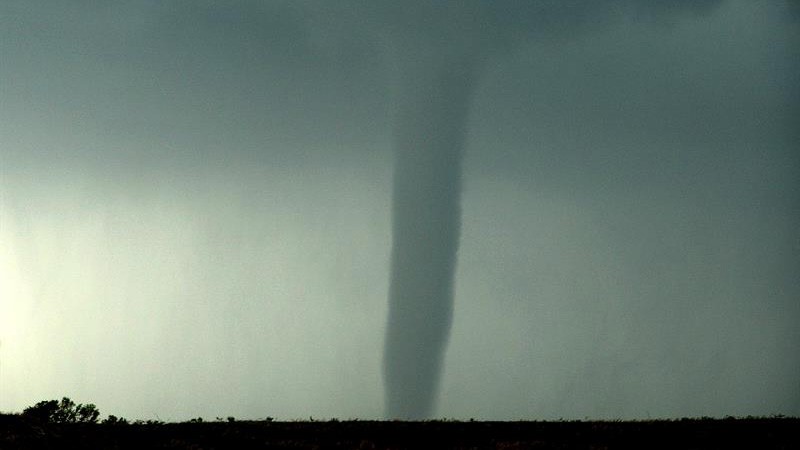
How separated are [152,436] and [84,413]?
16.3 feet

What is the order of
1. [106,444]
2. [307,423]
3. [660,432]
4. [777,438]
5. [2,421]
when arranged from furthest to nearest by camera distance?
1. [307,423]
2. [2,421]
3. [660,432]
4. [777,438]
5. [106,444]

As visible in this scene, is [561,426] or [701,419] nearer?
[561,426]

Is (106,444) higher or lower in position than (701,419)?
higher

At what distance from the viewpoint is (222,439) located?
18469mm

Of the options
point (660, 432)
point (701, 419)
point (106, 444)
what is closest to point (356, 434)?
point (106, 444)

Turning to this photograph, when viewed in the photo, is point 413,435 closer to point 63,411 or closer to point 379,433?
point 379,433

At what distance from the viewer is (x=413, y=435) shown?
1970cm

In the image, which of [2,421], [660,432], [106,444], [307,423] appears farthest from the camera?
[307,423]

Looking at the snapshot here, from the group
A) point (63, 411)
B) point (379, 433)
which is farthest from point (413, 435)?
point (63, 411)

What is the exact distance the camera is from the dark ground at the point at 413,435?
16.5 m

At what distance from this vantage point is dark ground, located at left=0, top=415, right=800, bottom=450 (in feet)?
54.0

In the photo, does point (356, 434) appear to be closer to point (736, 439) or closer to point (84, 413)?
point (84, 413)

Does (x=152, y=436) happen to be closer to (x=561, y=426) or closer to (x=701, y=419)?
(x=561, y=426)

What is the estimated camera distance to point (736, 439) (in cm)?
1761
